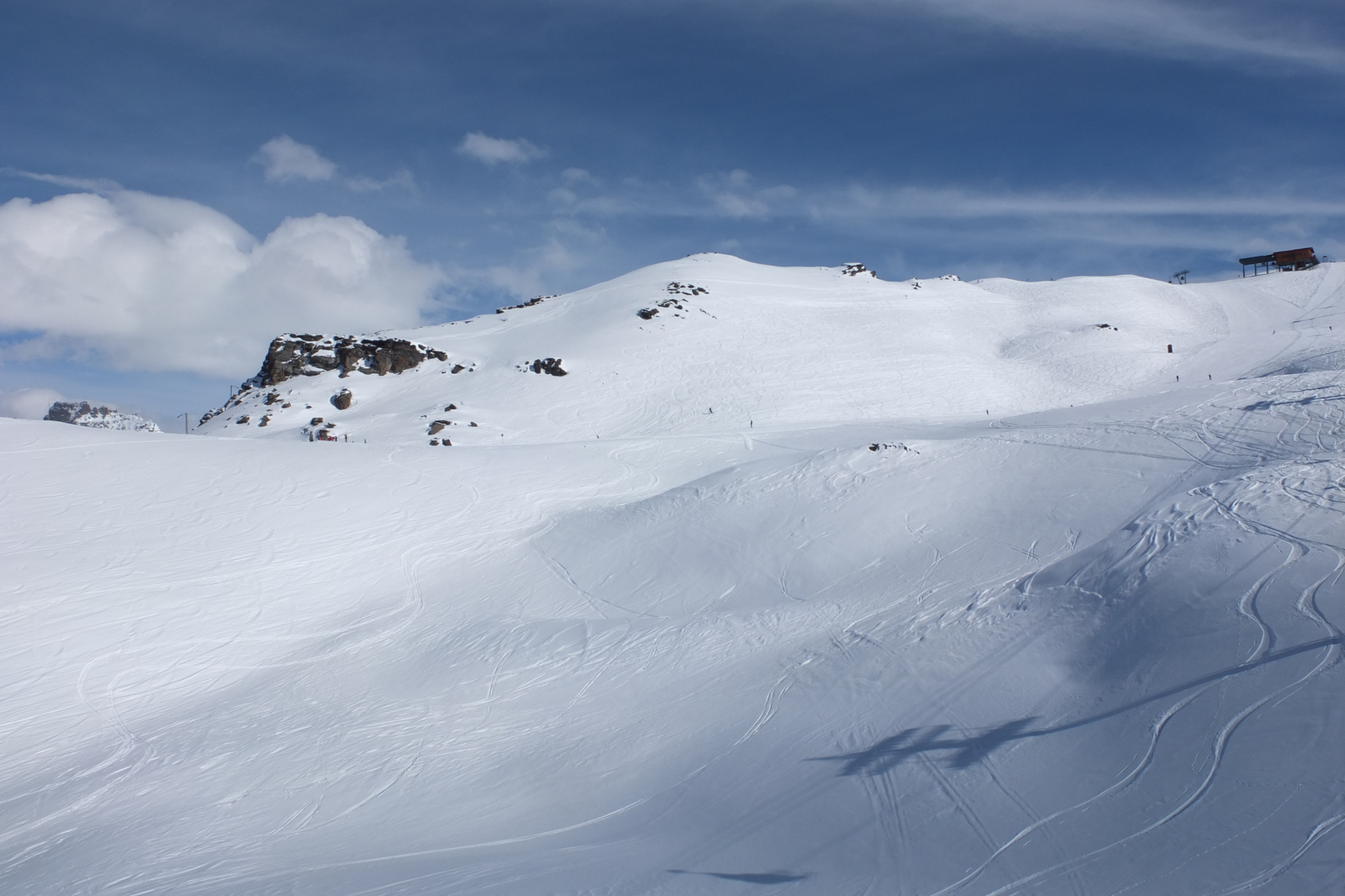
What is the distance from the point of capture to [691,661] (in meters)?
10.7

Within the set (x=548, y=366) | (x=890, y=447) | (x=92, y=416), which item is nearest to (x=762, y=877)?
(x=890, y=447)

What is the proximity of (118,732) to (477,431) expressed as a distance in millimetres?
20447

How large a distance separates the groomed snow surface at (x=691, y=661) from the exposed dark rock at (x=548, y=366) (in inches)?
570

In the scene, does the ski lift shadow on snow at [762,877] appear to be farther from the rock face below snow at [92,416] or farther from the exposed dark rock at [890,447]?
the rock face below snow at [92,416]

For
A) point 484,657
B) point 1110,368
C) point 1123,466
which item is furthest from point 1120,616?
point 1110,368

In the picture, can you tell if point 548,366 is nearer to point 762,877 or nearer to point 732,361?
point 732,361

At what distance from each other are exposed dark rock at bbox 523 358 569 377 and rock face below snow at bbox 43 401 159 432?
148 ft

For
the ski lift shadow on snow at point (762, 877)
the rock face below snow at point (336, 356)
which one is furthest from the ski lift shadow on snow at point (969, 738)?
the rock face below snow at point (336, 356)

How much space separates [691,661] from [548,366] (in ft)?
93.6

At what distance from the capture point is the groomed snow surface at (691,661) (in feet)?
21.3

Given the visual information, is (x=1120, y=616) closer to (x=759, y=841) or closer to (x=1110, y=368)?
(x=759, y=841)

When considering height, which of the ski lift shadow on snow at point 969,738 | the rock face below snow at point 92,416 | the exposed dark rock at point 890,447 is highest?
the rock face below snow at point 92,416

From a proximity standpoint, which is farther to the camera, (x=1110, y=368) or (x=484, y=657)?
(x=1110, y=368)

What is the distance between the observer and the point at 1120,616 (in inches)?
345
